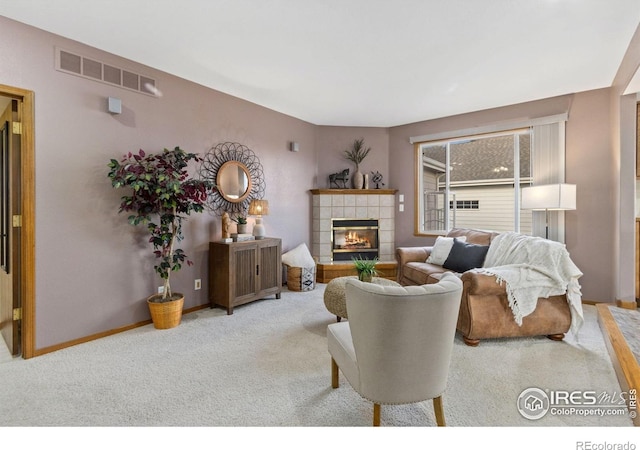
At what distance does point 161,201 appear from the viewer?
3043 mm

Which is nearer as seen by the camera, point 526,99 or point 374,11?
point 374,11

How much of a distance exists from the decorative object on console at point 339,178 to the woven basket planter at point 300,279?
161 centimetres

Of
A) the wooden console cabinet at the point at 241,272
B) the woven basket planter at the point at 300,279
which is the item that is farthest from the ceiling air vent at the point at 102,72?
the woven basket planter at the point at 300,279

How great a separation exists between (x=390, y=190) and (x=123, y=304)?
161 inches

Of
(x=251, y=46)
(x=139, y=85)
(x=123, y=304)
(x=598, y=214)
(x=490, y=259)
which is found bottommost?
(x=123, y=304)

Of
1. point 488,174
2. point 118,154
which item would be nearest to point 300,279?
point 118,154

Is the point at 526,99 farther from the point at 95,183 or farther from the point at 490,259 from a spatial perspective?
the point at 95,183

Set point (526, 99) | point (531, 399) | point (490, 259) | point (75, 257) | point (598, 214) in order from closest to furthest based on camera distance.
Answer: point (531, 399) < point (75, 257) < point (490, 259) < point (598, 214) < point (526, 99)

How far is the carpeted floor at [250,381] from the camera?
1.80m
